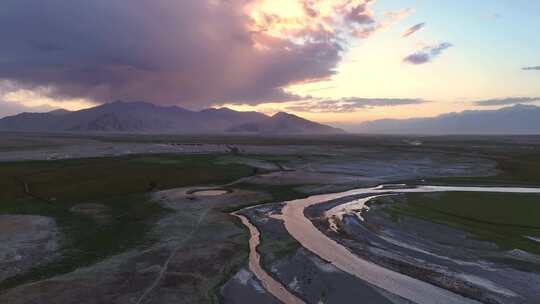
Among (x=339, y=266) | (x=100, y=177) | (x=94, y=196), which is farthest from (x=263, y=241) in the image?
(x=100, y=177)

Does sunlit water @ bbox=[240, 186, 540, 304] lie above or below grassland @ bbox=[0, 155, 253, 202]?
below

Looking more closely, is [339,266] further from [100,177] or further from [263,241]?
[100,177]

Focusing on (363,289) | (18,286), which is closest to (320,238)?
(363,289)

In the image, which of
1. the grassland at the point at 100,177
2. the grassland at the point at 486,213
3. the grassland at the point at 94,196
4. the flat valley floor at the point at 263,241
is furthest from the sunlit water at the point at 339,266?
the grassland at the point at 100,177

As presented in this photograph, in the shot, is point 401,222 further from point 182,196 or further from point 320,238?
point 182,196

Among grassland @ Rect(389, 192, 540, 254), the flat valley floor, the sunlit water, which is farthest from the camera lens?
grassland @ Rect(389, 192, 540, 254)

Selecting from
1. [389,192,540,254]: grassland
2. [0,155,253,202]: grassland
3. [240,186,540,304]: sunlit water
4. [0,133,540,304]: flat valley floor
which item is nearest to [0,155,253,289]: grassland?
[0,155,253,202]: grassland

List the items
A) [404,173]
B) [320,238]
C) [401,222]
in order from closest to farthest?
1. [320,238]
2. [401,222]
3. [404,173]

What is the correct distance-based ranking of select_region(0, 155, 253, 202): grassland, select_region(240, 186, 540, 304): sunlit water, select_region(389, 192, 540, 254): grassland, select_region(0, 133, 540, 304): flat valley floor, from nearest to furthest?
select_region(240, 186, 540, 304): sunlit water < select_region(0, 133, 540, 304): flat valley floor < select_region(389, 192, 540, 254): grassland < select_region(0, 155, 253, 202): grassland

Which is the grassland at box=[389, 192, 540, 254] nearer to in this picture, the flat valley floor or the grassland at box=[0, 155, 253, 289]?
the flat valley floor
